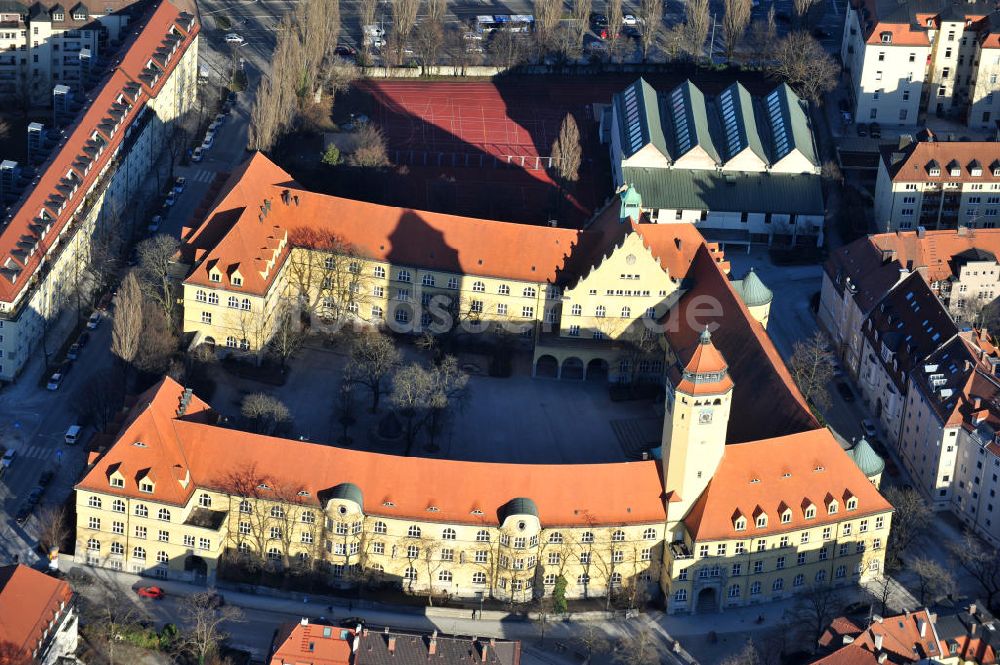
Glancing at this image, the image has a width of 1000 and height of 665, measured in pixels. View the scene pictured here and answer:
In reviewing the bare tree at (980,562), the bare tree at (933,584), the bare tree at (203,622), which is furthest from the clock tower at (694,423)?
the bare tree at (203,622)

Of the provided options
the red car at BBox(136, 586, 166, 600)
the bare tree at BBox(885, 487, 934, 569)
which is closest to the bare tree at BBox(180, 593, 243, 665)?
the red car at BBox(136, 586, 166, 600)

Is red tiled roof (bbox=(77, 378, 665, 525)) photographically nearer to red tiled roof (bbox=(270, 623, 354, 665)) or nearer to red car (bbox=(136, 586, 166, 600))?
red car (bbox=(136, 586, 166, 600))

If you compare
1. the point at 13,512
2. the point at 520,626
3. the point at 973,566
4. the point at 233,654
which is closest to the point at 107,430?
the point at 13,512

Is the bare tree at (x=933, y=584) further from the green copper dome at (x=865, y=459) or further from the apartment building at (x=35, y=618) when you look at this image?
the apartment building at (x=35, y=618)

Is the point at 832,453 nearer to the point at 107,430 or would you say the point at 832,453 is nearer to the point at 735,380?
the point at 735,380

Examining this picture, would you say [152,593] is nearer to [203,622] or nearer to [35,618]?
[203,622]
